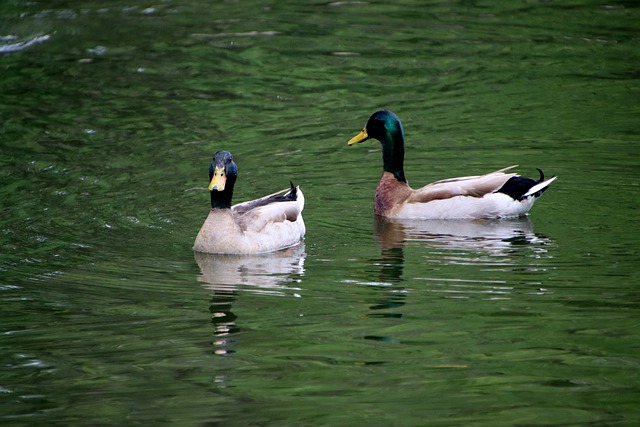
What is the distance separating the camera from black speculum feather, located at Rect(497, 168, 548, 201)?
13.1m

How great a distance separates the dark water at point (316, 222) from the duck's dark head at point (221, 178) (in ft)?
1.97

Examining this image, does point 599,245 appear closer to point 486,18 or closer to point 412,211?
point 412,211

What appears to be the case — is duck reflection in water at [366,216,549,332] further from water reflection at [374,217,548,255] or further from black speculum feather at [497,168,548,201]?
black speculum feather at [497,168,548,201]

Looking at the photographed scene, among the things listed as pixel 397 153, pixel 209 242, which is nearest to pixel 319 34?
pixel 397 153

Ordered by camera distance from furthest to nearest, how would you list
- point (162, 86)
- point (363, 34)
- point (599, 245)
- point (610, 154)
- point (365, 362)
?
1. point (363, 34)
2. point (162, 86)
3. point (610, 154)
4. point (599, 245)
5. point (365, 362)

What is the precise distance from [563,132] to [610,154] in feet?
4.38

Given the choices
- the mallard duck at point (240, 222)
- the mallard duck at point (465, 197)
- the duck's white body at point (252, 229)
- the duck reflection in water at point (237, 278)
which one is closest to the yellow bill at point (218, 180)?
the mallard duck at point (240, 222)

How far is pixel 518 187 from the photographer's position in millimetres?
13078

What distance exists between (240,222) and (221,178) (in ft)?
2.03

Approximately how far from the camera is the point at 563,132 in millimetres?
16141

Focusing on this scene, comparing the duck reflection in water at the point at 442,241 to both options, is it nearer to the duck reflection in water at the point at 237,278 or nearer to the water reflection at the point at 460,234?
the water reflection at the point at 460,234

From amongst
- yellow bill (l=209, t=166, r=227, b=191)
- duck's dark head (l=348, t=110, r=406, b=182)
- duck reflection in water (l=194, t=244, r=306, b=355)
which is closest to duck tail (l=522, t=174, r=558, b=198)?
duck's dark head (l=348, t=110, r=406, b=182)

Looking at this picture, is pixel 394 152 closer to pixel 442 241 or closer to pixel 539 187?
pixel 539 187

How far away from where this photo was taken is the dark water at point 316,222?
7840 mm
